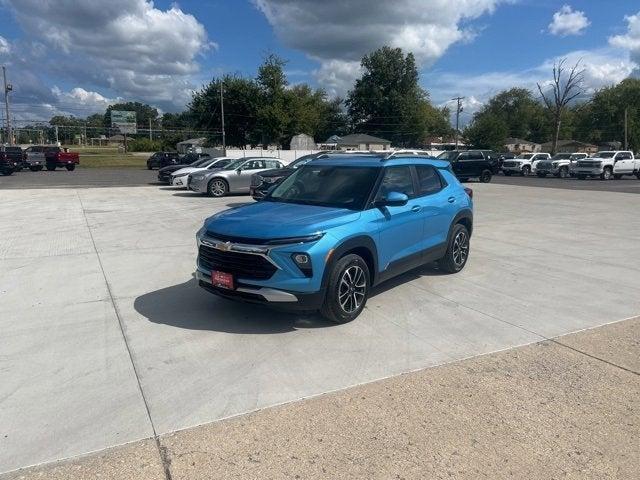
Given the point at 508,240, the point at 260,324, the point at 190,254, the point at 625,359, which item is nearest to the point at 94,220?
the point at 190,254

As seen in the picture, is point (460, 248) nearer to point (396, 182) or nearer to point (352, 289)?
point (396, 182)

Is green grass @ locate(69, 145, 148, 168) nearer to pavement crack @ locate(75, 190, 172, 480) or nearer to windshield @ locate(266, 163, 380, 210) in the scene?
pavement crack @ locate(75, 190, 172, 480)

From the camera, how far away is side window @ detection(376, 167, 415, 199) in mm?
5676

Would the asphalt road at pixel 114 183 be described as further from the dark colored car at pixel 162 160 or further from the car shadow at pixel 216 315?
the car shadow at pixel 216 315

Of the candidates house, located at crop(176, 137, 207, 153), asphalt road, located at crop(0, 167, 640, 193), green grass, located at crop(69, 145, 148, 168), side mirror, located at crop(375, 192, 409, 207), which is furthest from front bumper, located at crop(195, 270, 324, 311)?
house, located at crop(176, 137, 207, 153)

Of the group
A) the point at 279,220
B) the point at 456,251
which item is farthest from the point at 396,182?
the point at 456,251

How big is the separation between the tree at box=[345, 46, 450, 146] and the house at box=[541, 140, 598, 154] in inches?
1387

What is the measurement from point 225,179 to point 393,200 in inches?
562

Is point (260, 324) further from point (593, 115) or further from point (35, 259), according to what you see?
point (593, 115)

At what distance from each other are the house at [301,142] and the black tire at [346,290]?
167ft

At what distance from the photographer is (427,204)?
634 centimetres

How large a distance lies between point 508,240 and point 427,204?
432 centimetres

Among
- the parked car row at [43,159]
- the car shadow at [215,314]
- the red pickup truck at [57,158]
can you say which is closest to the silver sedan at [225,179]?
the car shadow at [215,314]

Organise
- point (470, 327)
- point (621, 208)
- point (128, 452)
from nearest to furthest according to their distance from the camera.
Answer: point (128, 452) < point (470, 327) < point (621, 208)
